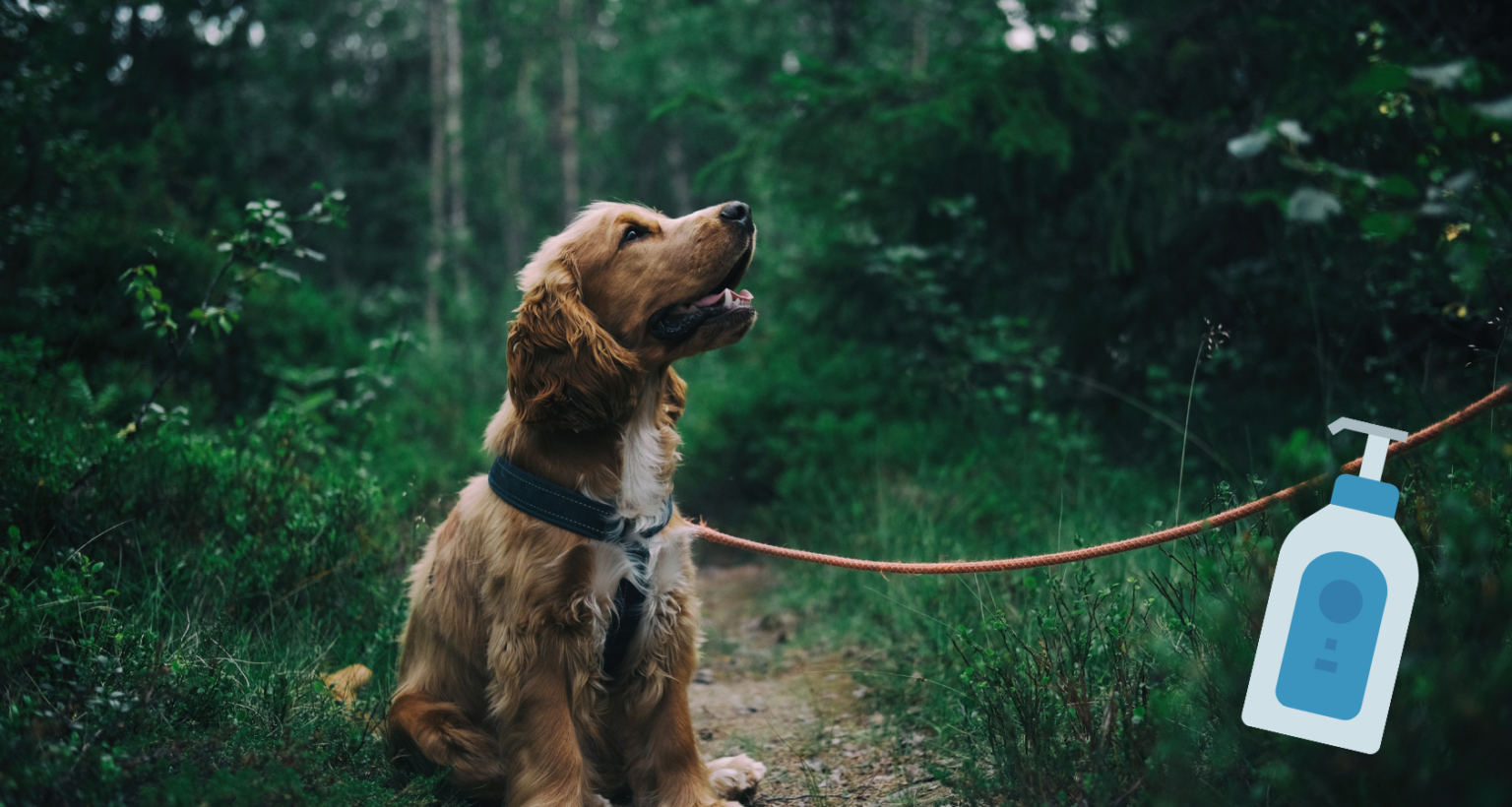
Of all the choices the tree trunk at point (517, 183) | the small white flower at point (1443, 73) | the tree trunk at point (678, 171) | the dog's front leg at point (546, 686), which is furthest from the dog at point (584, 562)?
the tree trunk at point (678, 171)

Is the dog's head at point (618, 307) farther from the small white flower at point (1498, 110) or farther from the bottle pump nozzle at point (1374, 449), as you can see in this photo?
the small white flower at point (1498, 110)

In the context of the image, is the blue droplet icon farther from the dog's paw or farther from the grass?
the dog's paw

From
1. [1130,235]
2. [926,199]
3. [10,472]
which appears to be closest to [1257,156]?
[1130,235]

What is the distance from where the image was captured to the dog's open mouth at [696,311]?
2.79m

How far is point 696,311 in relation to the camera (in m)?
2.79

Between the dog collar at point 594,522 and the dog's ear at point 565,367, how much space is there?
187 millimetres

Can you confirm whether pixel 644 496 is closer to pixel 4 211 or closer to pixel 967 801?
pixel 967 801

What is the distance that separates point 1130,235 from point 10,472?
5.56m

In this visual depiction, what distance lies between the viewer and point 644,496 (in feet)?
8.71

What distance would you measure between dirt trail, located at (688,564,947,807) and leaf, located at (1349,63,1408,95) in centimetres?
203

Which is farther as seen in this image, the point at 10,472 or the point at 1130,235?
the point at 1130,235

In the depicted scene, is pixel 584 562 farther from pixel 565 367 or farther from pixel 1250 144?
pixel 1250 144

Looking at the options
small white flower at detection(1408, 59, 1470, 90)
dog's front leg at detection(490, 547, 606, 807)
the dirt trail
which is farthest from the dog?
small white flower at detection(1408, 59, 1470, 90)

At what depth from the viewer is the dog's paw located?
2.79m
